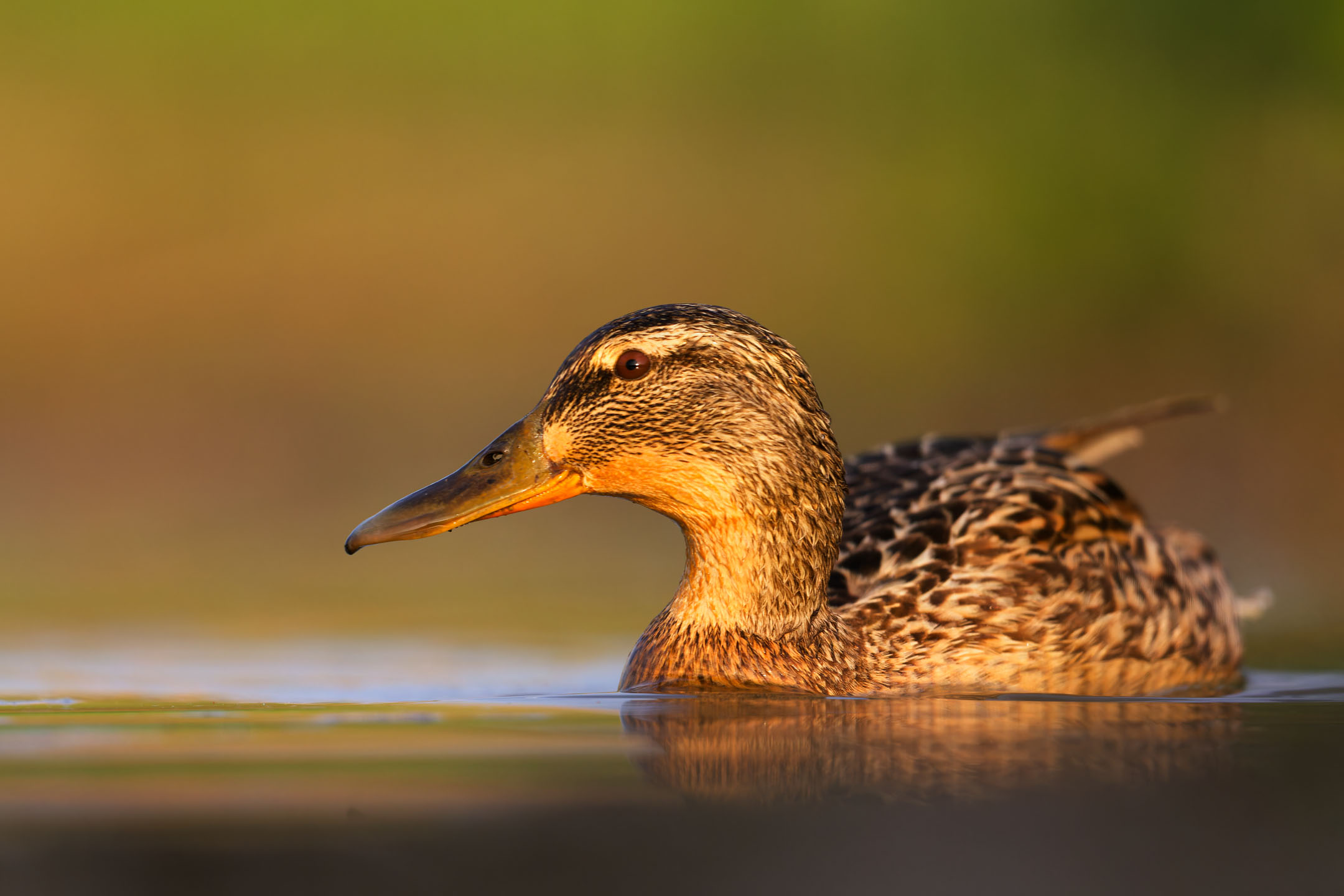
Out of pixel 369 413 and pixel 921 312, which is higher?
pixel 921 312

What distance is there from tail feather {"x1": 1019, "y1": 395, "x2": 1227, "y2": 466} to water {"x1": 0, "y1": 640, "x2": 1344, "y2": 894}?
2.12 meters

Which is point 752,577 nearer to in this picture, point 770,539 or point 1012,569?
point 770,539

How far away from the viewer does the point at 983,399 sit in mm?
11422

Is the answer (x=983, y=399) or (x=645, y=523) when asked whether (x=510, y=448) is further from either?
(x=983, y=399)

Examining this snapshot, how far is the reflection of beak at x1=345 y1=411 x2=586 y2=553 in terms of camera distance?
180 inches

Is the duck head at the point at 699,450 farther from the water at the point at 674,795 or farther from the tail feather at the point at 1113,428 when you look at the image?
the tail feather at the point at 1113,428

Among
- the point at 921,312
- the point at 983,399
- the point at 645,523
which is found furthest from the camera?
the point at 921,312

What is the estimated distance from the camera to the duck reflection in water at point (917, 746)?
9.94 feet

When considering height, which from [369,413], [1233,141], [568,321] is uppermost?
[1233,141]

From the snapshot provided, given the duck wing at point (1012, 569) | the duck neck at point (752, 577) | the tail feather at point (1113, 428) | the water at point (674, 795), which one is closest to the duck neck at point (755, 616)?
the duck neck at point (752, 577)

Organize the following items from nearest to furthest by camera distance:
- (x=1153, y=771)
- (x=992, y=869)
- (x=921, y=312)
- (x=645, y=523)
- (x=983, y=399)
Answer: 1. (x=992, y=869)
2. (x=1153, y=771)
3. (x=645, y=523)
4. (x=983, y=399)
5. (x=921, y=312)

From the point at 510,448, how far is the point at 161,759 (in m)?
1.67

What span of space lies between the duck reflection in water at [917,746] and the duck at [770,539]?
1.82ft

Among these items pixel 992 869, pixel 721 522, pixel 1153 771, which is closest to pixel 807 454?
pixel 721 522
